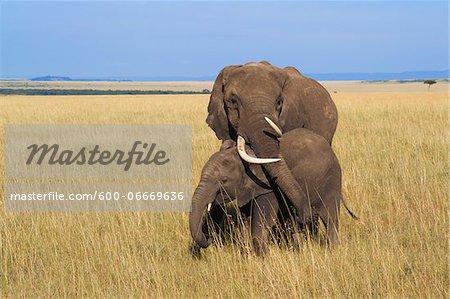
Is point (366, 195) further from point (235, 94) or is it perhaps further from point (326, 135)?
point (235, 94)

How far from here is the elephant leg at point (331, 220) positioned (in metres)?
6.30

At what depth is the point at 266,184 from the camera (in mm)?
5781

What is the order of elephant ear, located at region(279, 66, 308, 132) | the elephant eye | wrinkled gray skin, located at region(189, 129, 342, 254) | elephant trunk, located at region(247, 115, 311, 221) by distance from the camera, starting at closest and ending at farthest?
1. wrinkled gray skin, located at region(189, 129, 342, 254)
2. elephant trunk, located at region(247, 115, 311, 221)
3. the elephant eye
4. elephant ear, located at region(279, 66, 308, 132)

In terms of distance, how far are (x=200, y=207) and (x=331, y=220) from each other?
170cm

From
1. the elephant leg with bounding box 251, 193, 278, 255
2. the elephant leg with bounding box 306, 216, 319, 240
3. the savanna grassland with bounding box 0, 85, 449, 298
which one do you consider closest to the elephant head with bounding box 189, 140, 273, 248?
the elephant leg with bounding box 251, 193, 278, 255

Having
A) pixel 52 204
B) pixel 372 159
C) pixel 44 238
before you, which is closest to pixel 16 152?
pixel 52 204

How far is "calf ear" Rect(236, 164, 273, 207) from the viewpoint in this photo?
5.70 metres

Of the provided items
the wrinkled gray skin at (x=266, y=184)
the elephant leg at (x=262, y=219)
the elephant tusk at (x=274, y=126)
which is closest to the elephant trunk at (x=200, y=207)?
the wrinkled gray skin at (x=266, y=184)

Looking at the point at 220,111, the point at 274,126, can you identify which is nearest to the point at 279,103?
the point at 220,111

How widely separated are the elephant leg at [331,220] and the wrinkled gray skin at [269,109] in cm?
47

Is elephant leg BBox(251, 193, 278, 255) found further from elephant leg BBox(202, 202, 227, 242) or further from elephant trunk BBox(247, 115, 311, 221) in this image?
elephant leg BBox(202, 202, 227, 242)

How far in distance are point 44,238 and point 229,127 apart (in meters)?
2.58

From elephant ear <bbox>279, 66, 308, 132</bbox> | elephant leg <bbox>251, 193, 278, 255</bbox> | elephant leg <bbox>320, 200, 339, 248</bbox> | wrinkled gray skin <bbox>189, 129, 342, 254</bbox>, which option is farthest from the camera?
elephant ear <bbox>279, 66, 308, 132</bbox>

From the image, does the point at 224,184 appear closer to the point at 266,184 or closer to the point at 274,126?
the point at 266,184
